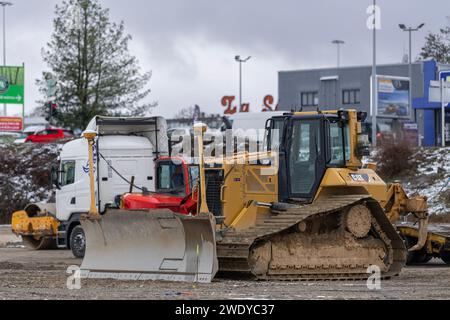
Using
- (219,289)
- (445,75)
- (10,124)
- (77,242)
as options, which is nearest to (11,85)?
(10,124)

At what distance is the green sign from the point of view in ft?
188

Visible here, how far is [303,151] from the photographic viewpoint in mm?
18188

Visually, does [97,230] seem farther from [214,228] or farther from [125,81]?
[125,81]

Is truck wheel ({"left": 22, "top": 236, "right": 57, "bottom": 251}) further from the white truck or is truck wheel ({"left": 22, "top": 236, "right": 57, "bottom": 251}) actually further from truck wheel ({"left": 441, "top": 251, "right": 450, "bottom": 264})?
truck wheel ({"left": 441, "top": 251, "right": 450, "bottom": 264})

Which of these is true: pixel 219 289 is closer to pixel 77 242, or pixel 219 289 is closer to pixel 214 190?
pixel 214 190

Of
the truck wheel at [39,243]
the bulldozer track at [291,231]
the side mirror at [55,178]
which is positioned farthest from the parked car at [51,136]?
the bulldozer track at [291,231]

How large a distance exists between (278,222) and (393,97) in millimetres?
46760

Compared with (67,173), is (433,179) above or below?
below

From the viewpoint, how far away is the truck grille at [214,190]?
707 inches

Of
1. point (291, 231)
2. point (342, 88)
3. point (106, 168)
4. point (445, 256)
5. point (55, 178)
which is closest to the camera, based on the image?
point (291, 231)

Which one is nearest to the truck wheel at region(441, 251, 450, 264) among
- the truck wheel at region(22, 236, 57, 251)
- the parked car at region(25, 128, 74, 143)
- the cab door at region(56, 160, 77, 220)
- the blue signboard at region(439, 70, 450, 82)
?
the cab door at region(56, 160, 77, 220)

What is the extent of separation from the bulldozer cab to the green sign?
4126 centimetres

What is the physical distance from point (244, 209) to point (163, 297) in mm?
4201

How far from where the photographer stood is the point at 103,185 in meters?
25.7
